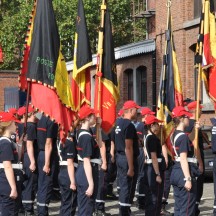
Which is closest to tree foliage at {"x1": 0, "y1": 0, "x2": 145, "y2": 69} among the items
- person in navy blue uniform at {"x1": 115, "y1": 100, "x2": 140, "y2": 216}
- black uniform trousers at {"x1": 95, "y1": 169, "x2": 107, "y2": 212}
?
black uniform trousers at {"x1": 95, "y1": 169, "x2": 107, "y2": 212}

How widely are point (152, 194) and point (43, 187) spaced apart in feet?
6.71

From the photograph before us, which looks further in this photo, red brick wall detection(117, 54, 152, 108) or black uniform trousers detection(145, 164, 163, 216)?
red brick wall detection(117, 54, 152, 108)

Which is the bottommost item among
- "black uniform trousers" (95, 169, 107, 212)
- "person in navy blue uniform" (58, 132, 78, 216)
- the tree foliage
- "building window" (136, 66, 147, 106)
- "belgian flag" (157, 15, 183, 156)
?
"black uniform trousers" (95, 169, 107, 212)

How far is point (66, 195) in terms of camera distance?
10.3m

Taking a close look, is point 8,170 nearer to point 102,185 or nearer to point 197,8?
point 102,185

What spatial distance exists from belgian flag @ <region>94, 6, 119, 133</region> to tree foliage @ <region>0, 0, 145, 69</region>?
24.0 meters

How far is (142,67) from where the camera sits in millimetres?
27656

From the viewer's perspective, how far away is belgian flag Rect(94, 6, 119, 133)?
41.9 ft

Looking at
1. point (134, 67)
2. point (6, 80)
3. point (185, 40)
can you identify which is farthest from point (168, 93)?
point (6, 80)

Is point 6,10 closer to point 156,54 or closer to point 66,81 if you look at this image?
point 156,54

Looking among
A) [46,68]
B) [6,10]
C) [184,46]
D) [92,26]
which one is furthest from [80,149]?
[6,10]

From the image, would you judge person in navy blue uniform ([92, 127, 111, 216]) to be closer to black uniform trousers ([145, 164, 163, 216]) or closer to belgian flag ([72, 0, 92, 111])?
belgian flag ([72, 0, 92, 111])

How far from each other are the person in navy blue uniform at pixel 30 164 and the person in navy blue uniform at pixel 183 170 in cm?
328

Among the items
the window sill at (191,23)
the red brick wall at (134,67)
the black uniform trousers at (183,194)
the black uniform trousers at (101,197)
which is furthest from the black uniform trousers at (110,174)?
the red brick wall at (134,67)
